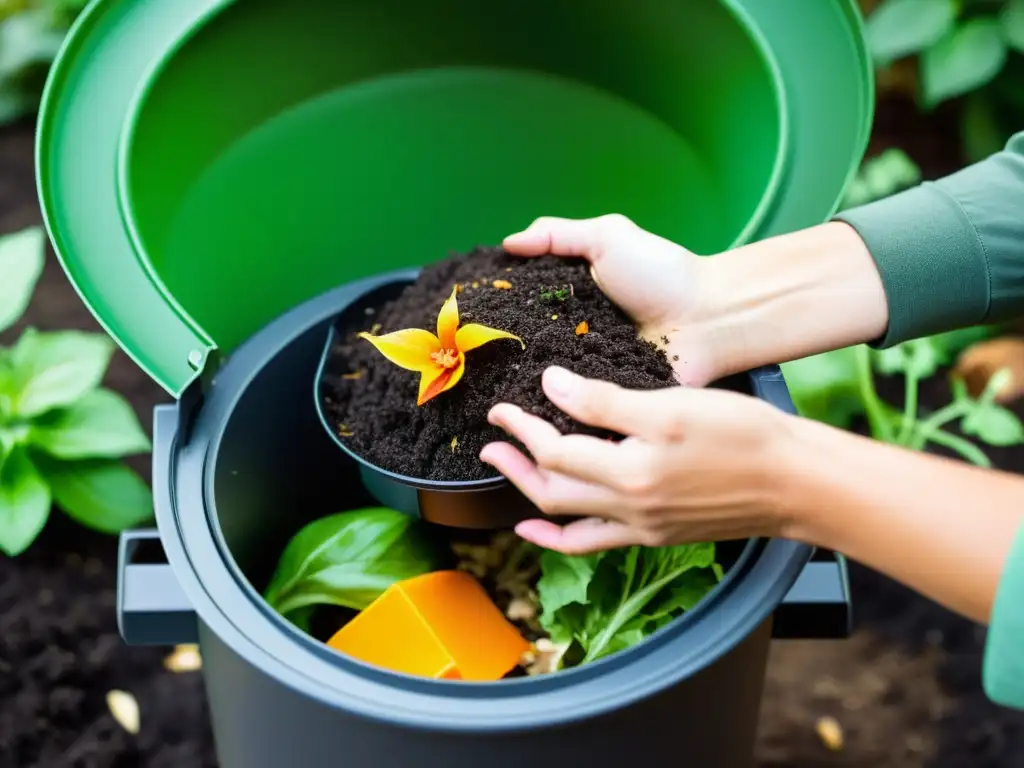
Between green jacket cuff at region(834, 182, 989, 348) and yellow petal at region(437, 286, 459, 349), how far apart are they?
1.13ft

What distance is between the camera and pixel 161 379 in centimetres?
77

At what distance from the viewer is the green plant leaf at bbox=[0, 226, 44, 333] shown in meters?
1.07

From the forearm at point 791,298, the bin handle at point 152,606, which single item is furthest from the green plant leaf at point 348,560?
the forearm at point 791,298

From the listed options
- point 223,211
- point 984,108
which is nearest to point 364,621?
point 223,211

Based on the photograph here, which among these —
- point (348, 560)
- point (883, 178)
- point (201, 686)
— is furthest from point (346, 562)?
point (883, 178)

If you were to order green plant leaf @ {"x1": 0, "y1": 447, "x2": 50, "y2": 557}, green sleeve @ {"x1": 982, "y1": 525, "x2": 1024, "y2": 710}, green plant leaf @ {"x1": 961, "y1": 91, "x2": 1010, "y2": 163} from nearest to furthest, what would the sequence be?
green sleeve @ {"x1": 982, "y1": 525, "x2": 1024, "y2": 710} → green plant leaf @ {"x1": 0, "y1": 447, "x2": 50, "y2": 557} → green plant leaf @ {"x1": 961, "y1": 91, "x2": 1010, "y2": 163}

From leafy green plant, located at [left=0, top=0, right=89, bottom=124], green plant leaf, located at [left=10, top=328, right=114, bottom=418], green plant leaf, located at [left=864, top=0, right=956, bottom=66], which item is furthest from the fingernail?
leafy green plant, located at [left=0, top=0, right=89, bottom=124]

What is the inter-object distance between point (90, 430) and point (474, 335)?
2.10 ft

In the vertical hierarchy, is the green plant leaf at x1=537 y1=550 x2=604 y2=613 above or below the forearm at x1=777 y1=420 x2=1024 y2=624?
below

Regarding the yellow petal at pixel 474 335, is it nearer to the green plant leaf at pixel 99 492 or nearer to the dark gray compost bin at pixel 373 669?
the dark gray compost bin at pixel 373 669

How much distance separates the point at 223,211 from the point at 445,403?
0.34 m

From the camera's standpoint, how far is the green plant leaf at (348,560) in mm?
863

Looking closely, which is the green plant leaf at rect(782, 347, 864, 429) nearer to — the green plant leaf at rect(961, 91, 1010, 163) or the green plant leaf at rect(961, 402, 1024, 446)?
the green plant leaf at rect(961, 402, 1024, 446)

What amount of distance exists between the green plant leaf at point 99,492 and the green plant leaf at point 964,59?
4.08 feet
